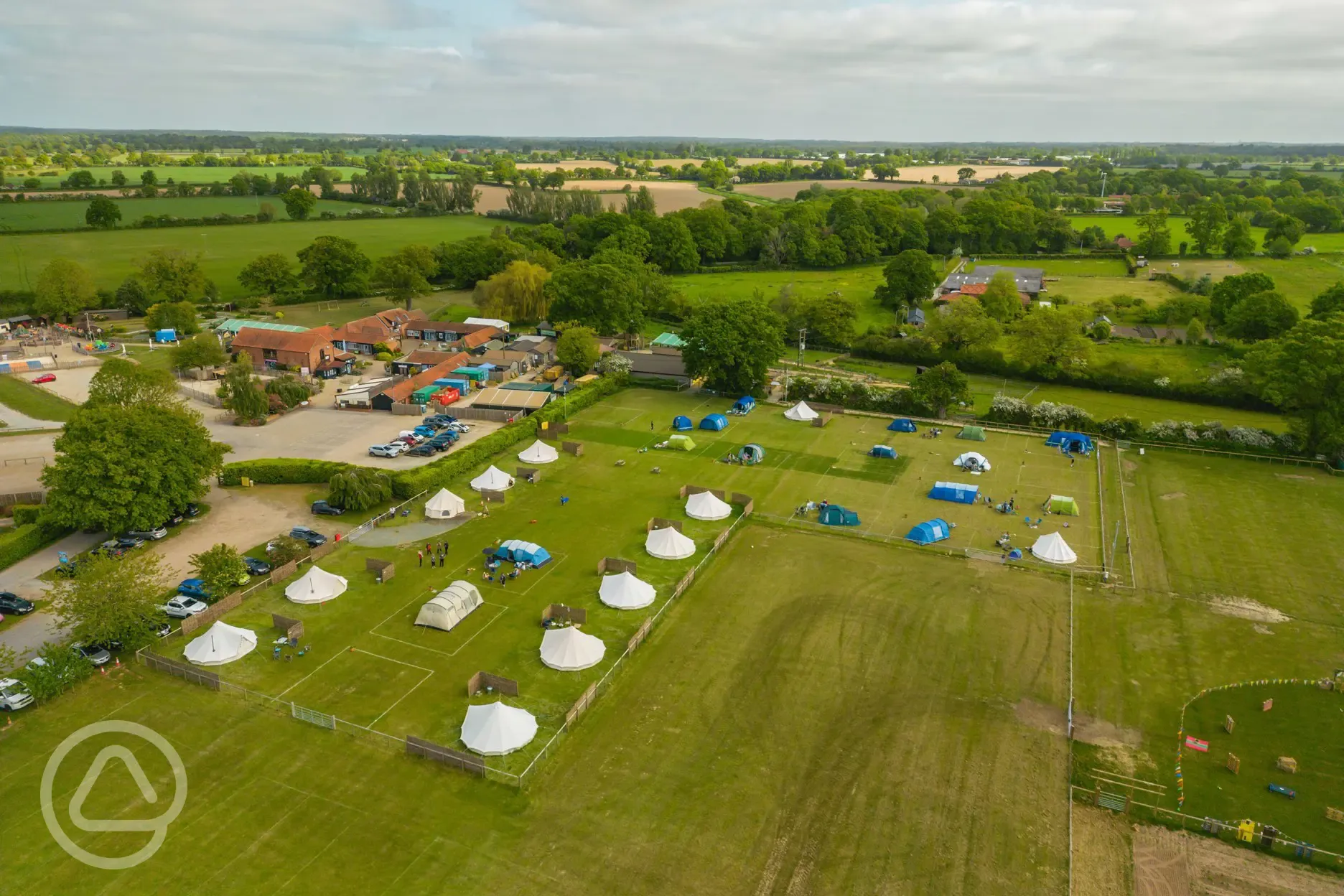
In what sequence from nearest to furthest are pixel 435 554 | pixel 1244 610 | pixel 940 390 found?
pixel 1244 610 < pixel 435 554 < pixel 940 390

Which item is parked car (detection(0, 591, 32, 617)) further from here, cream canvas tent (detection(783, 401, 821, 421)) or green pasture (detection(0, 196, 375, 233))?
green pasture (detection(0, 196, 375, 233))

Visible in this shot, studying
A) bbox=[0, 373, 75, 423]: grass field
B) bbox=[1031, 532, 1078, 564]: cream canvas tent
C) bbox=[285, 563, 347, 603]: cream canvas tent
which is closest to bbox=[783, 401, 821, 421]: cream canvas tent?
bbox=[1031, 532, 1078, 564]: cream canvas tent

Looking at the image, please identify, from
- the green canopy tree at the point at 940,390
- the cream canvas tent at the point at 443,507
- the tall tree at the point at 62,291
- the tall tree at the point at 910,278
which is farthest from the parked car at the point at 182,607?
the tall tree at the point at 910,278

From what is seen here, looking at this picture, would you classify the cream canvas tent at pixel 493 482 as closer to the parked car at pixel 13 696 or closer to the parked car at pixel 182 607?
the parked car at pixel 182 607

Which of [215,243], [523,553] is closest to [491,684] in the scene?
[523,553]

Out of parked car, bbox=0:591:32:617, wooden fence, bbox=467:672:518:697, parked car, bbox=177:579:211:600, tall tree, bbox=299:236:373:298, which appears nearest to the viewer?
wooden fence, bbox=467:672:518:697

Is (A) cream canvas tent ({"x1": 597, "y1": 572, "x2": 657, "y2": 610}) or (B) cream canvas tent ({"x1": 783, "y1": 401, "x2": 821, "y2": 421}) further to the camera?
(B) cream canvas tent ({"x1": 783, "y1": 401, "x2": 821, "y2": 421})

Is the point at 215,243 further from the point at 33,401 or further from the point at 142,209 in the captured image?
the point at 33,401
